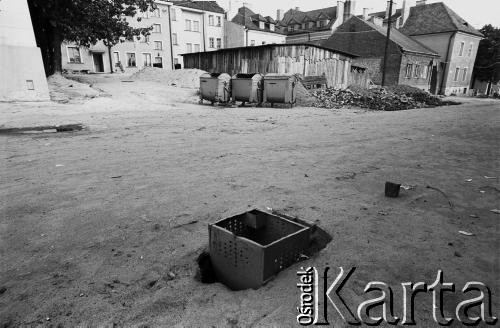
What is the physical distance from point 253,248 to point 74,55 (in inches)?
1667

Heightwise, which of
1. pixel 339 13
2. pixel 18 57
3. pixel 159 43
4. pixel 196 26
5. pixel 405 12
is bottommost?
pixel 18 57

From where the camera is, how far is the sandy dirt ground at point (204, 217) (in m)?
2.07

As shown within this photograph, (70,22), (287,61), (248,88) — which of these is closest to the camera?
(248,88)

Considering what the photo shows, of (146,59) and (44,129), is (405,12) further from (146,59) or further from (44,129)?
(44,129)

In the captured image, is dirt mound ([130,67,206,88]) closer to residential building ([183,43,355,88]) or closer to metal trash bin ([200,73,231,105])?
residential building ([183,43,355,88])

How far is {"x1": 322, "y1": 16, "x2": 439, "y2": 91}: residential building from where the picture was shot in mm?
31688

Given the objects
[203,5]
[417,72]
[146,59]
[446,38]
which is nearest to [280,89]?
[417,72]

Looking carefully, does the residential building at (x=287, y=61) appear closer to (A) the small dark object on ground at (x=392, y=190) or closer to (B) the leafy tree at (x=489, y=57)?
(A) the small dark object on ground at (x=392, y=190)

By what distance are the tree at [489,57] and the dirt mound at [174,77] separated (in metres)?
41.4

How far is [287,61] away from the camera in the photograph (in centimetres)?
2077

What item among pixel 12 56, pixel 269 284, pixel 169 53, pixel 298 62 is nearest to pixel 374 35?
pixel 298 62

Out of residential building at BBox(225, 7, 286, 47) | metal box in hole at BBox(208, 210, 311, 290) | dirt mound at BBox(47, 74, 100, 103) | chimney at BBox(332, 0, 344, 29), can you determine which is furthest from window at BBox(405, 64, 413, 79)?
metal box in hole at BBox(208, 210, 311, 290)

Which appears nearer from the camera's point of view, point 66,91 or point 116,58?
point 66,91

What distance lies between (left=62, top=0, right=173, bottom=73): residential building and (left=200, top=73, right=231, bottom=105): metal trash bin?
988 inches
